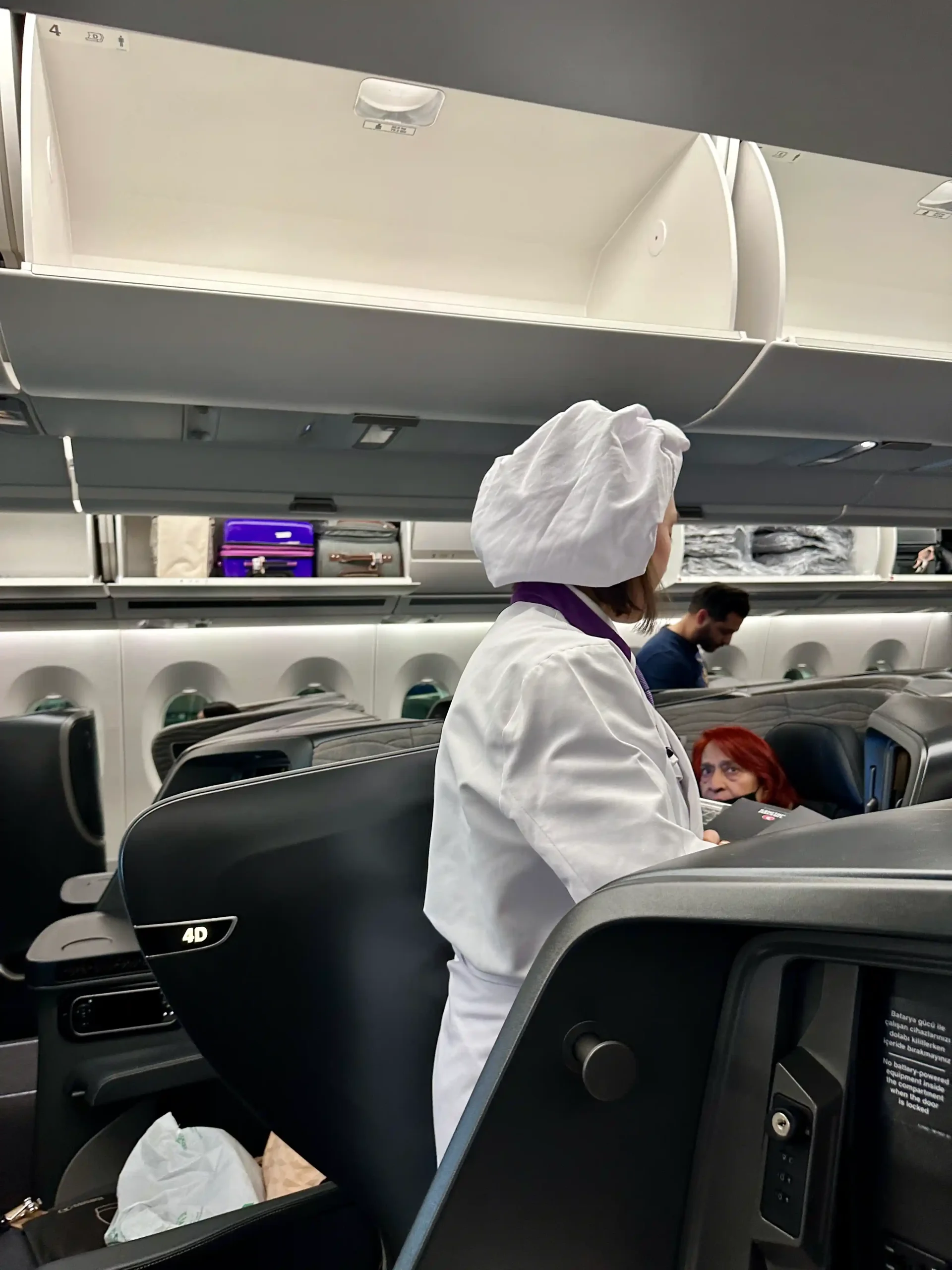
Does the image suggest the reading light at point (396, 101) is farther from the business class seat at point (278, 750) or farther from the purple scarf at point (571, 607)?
the business class seat at point (278, 750)

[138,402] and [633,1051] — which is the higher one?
[138,402]

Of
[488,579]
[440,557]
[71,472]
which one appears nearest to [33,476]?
[71,472]

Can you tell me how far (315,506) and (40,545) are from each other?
2.14 m

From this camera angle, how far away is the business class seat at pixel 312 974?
1.36 meters

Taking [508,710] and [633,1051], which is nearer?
[633,1051]

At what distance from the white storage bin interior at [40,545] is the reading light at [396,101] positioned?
123 inches

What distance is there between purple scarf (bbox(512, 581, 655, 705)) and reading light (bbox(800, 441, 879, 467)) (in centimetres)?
192

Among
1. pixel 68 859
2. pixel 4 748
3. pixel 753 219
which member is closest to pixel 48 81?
pixel 753 219

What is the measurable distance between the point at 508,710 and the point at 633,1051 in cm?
75

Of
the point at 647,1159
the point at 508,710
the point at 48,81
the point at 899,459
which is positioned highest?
the point at 48,81

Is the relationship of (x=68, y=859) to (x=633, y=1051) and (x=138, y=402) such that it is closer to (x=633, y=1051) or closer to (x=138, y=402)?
(x=138, y=402)

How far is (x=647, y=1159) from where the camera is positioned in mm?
500

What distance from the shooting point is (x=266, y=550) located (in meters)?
4.61

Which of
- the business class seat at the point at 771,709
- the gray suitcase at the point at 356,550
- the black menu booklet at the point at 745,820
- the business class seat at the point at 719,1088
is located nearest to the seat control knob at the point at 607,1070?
the business class seat at the point at 719,1088
